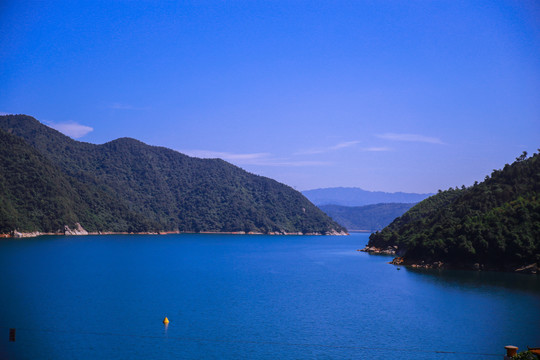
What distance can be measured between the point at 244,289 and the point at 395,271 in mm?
24663

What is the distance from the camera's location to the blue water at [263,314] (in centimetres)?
2511

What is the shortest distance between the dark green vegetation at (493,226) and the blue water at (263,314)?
3.25 m

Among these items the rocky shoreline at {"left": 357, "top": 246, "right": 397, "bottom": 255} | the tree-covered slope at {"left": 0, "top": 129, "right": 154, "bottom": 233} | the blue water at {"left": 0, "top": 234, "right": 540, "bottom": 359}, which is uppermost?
the tree-covered slope at {"left": 0, "top": 129, "right": 154, "bottom": 233}

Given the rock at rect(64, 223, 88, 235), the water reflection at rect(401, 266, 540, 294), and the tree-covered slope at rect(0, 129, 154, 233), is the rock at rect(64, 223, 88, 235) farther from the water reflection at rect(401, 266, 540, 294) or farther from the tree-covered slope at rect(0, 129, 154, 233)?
the water reflection at rect(401, 266, 540, 294)

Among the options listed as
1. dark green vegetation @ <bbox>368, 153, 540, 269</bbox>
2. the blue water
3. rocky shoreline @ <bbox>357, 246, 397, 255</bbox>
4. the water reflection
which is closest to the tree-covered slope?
the blue water

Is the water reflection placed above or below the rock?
below

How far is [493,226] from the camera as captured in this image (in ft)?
190

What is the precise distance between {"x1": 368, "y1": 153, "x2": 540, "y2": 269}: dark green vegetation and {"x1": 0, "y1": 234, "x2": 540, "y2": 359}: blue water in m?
3.25

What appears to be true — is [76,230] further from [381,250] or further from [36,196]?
[381,250]

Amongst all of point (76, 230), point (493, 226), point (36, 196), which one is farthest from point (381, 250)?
point (76, 230)

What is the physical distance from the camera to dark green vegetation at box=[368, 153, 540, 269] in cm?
5522

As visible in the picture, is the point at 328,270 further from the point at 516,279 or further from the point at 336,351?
the point at 336,351

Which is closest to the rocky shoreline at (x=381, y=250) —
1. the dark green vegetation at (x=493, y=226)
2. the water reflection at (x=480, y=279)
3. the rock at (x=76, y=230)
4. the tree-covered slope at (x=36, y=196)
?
the dark green vegetation at (x=493, y=226)

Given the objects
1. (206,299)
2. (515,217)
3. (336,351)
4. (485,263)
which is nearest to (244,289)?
(206,299)
